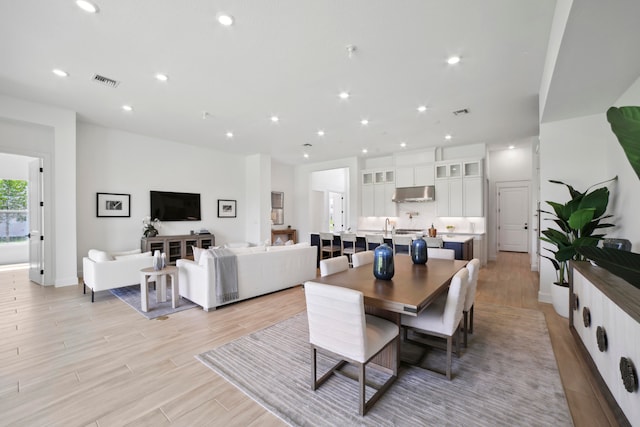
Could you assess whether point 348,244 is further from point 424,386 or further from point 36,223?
point 36,223

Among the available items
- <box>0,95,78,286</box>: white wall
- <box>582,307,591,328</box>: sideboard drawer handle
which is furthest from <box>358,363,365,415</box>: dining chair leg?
<box>0,95,78,286</box>: white wall

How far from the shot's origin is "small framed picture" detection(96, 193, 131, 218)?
18.9 feet

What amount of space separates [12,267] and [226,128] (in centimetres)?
604

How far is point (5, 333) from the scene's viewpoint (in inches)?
118

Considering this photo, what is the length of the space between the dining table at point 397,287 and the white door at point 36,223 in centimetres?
533

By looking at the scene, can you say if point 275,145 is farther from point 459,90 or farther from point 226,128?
point 459,90

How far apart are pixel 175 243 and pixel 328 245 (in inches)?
142

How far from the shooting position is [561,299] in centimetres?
350

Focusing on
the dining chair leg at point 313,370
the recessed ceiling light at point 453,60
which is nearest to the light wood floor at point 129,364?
the dining chair leg at point 313,370

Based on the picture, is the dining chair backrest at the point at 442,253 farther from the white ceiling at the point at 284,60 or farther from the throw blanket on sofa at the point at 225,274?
the throw blanket on sofa at the point at 225,274

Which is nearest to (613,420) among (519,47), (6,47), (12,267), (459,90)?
(519,47)

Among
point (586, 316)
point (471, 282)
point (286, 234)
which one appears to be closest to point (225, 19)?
point (471, 282)

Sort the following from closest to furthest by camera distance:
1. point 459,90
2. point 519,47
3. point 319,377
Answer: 1. point 319,377
2. point 519,47
3. point 459,90

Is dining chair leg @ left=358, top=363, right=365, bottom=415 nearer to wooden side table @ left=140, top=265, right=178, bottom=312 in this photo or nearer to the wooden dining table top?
the wooden dining table top
